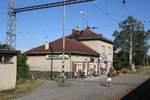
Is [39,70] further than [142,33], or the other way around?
[142,33]

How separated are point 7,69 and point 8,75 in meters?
0.42

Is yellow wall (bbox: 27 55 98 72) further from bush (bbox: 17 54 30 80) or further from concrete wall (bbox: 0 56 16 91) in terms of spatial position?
concrete wall (bbox: 0 56 16 91)

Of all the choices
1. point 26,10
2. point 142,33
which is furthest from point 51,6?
point 142,33

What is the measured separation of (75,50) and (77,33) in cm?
1250

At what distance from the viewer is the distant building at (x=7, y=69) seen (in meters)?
22.8

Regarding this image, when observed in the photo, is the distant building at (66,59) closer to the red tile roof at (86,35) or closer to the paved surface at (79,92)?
the red tile roof at (86,35)

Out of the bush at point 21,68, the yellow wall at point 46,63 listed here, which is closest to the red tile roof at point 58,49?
the yellow wall at point 46,63

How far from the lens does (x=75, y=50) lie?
41469mm

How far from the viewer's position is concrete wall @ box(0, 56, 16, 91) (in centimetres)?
2269

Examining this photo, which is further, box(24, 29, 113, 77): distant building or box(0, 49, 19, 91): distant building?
box(24, 29, 113, 77): distant building

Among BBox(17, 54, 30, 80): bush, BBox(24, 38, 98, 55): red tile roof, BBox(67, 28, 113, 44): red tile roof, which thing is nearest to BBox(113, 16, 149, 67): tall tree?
BBox(67, 28, 113, 44): red tile roof

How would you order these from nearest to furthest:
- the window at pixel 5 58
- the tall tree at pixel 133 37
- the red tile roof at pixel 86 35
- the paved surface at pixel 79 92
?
the paved surface at pixel 79 92, the window at pixel 5 58, the red tile roof at pixel 86 35, the tall tree at pixel 133 37

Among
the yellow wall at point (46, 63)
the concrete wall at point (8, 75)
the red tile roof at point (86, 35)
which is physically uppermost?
the red tile roof at point (86, 35)

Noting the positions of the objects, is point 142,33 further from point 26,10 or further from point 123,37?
point 26,10
